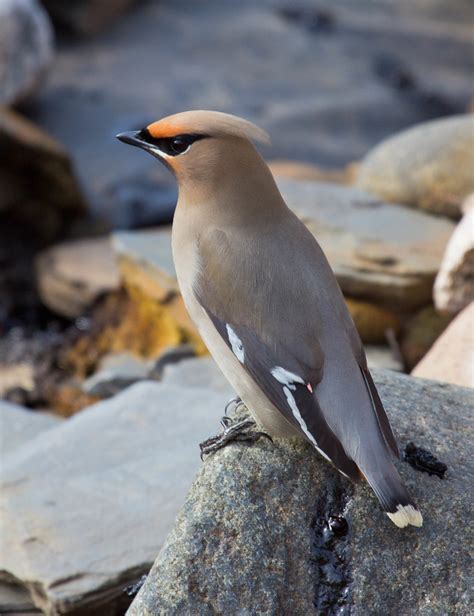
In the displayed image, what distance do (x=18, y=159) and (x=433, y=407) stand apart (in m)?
5.61

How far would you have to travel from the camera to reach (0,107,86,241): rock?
805 cm

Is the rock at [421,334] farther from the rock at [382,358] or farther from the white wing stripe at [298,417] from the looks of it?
the white wing stripe at [298,417]

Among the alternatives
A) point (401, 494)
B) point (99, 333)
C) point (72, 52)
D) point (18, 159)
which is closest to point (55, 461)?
point (401, 494)

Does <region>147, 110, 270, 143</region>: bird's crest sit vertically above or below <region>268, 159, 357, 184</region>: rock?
above

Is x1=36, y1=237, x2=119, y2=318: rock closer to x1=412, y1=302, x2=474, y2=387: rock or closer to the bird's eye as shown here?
x1=412, y1=302, x2=474, y2=387: rock

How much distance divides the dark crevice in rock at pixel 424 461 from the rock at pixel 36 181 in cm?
566

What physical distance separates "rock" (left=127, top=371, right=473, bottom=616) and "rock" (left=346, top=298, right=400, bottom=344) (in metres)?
2.70

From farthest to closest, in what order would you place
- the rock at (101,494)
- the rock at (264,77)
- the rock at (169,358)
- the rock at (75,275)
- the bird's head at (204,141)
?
1. the rock at (264,77)
2. the rock at (75,275)
3. the rock at (169,358)
4. the rock at (101,494)
5. the bird's head at (204,141)

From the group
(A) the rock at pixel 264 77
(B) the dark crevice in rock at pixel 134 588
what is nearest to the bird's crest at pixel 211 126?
(B) the dark crevice in rock at pixel 134 588

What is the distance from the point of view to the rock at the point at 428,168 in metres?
6.14

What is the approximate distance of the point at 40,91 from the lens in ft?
33.3

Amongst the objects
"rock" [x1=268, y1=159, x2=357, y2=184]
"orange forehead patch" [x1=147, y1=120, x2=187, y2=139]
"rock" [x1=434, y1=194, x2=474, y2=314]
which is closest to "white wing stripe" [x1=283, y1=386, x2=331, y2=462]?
"orange forehead patch" [x1=147, y1=120, x2=187, y2=139]

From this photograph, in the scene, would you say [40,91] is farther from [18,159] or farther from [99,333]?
[99,333]

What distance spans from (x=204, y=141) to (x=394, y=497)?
3.68 ft
